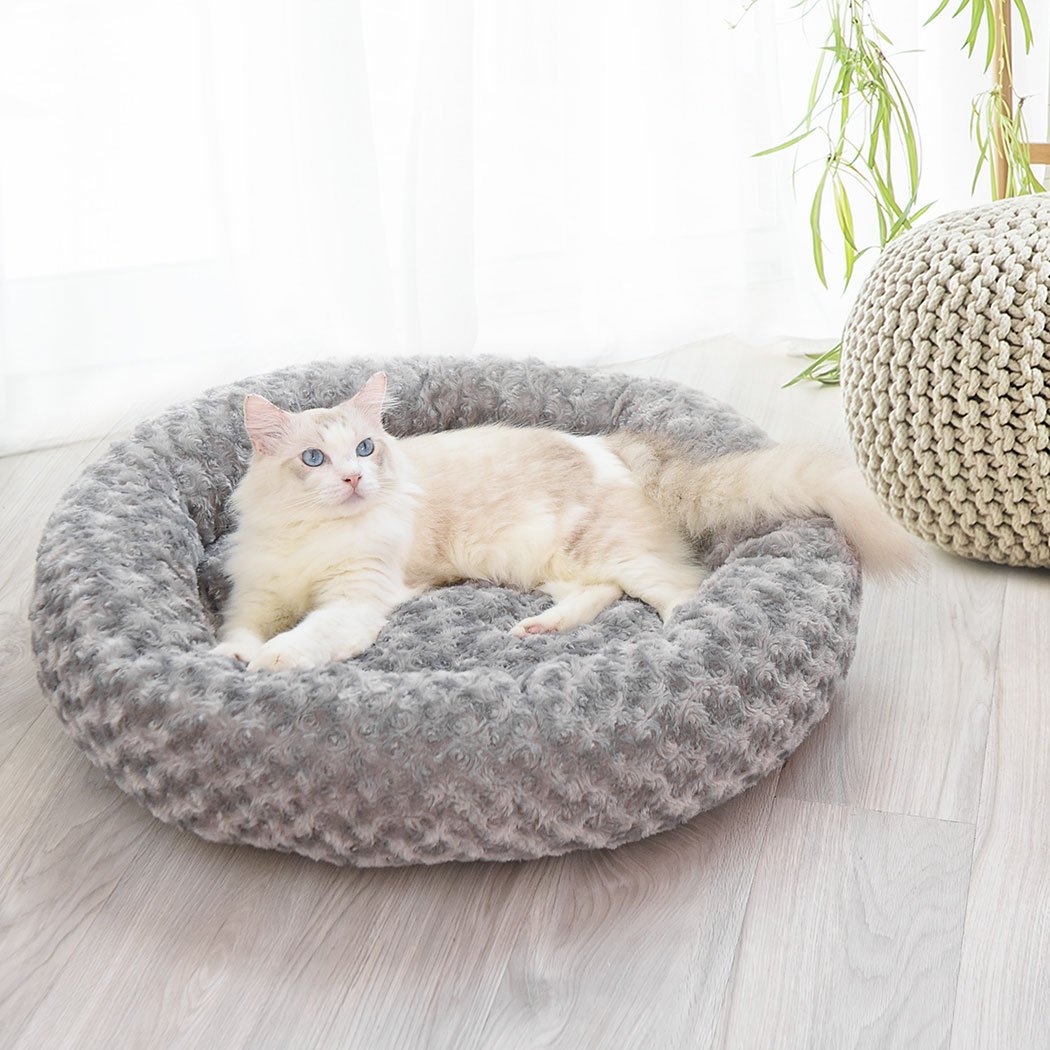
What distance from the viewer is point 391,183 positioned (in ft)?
8.02

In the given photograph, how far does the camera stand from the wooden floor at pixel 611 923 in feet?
3.64

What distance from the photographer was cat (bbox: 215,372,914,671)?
5.14 ft

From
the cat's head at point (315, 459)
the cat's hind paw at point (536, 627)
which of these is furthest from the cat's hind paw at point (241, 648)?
the cat's hind paw at point (536, 627)

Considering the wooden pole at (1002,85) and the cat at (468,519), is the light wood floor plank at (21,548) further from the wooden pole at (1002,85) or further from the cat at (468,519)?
the wooden pole at (1002,85)

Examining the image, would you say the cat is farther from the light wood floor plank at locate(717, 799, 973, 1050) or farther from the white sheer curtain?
the white sheer curtain

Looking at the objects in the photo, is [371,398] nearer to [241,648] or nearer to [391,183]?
[241,648]

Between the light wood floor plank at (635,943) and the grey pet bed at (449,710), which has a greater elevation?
the grey pet bed at (449,710)

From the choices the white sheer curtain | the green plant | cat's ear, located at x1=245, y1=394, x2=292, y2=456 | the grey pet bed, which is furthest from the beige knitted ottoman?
the white sheer curtain

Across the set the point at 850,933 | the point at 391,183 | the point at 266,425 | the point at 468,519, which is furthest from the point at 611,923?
the point at 391,183

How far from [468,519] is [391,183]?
101 centimetres

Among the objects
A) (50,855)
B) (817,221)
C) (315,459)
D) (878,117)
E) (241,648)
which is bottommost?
(50,855)

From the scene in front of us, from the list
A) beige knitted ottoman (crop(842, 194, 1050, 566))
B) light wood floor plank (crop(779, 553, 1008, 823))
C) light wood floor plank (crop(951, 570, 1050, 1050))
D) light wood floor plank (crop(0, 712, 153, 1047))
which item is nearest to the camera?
light wood floor plank (crop(951, 570, 1050, 1050))

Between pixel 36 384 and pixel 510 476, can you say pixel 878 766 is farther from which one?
pixel 36 384

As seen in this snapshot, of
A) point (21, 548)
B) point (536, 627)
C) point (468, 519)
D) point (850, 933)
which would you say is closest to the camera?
point (850, 933)
